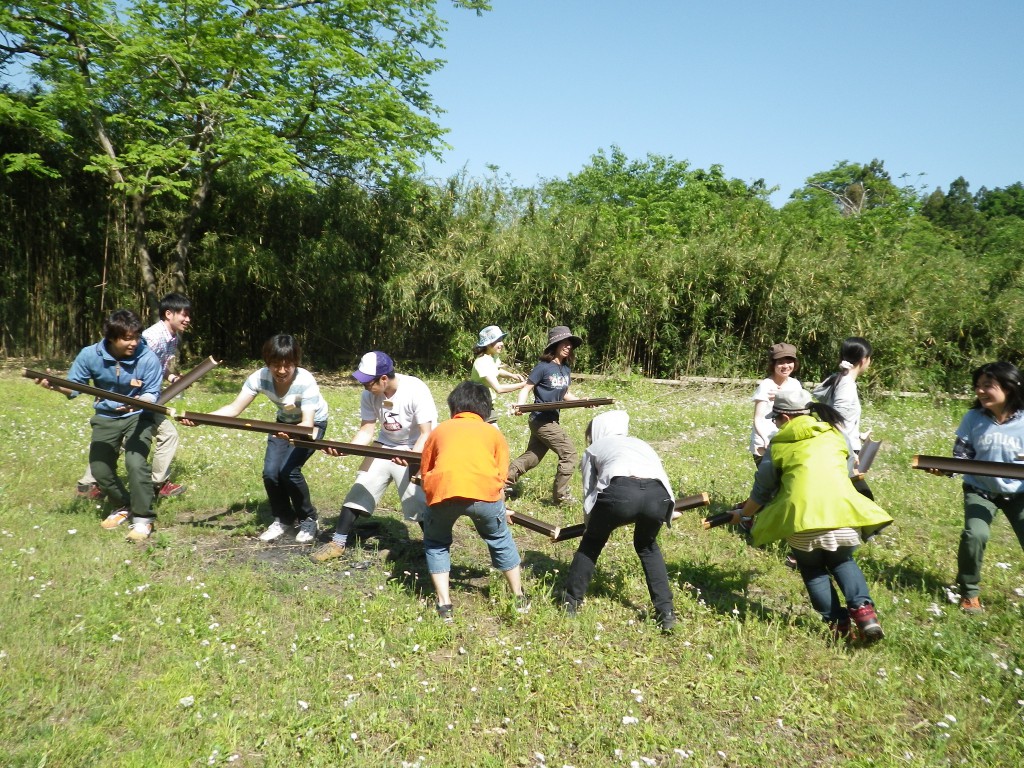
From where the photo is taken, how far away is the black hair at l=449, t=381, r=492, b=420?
4500 mm

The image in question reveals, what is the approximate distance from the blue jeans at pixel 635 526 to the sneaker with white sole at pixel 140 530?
330 centimetres

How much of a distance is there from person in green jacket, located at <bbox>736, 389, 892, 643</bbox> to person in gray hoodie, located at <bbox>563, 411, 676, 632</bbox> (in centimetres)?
64

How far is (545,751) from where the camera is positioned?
3.28 metres

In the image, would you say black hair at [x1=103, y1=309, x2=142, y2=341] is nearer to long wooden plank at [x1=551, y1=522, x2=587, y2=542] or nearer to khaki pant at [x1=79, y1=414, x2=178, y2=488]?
khaki pant at [x1=79, y1=414, x2=178, y2=488]

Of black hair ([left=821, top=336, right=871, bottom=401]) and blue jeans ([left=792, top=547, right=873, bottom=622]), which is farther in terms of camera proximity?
black hair ([left=821, top=336, right=871, bottom=401])

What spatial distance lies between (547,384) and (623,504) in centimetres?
274

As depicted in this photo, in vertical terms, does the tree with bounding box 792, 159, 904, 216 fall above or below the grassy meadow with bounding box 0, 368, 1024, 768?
above

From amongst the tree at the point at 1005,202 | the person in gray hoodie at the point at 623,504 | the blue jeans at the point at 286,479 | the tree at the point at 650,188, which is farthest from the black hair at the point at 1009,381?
the tree at the point at 1005,202

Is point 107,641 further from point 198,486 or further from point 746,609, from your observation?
point 746,609

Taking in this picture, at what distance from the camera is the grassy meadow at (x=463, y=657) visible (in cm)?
328

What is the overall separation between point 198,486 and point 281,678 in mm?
3798

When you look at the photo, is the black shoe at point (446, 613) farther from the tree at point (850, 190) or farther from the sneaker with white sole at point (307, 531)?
the tree at point (850, 190)

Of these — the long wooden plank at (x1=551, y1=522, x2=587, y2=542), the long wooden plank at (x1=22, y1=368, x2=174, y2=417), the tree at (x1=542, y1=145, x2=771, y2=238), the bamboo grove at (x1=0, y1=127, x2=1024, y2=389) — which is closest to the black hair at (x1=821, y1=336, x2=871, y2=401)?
the long wooden plank at (x1=551, y1=522, x2=587, y2=542)

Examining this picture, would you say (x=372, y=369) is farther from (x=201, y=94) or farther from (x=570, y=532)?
(x=201, y=94)
